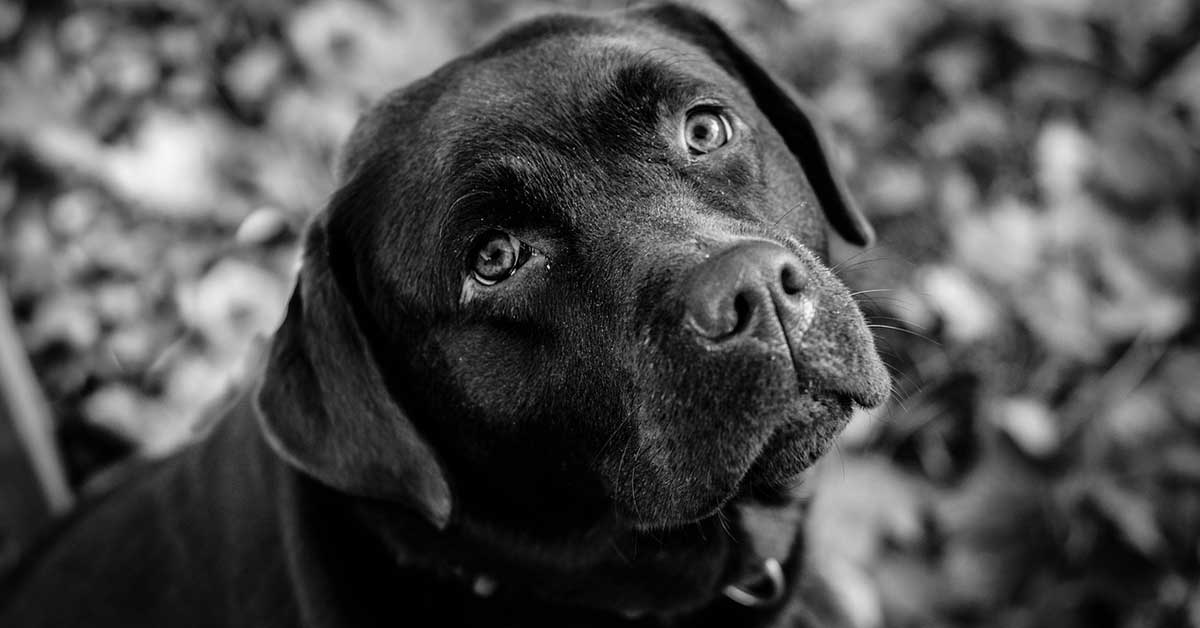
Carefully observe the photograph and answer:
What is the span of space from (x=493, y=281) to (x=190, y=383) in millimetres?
2273

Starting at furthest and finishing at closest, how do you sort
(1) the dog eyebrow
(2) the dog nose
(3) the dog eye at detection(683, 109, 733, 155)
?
(3) the dog eye at detection(683, 109, 733, 155), (1) the dog eyebrow, (2) the dog nose

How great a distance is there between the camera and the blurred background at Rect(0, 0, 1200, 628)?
283 centimetres

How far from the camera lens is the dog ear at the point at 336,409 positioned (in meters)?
1.83

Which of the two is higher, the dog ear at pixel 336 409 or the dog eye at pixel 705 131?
the dog eye at pixel 705 131

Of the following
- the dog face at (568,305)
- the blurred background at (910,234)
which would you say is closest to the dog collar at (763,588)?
the blurred background at (910,234)

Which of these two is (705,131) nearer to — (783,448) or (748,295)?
(748,295)

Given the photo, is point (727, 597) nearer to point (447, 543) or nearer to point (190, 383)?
point (447, 543)

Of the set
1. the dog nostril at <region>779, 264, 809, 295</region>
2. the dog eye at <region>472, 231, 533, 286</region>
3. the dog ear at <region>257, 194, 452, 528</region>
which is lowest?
the dog ear at <region>257, 194, 452, 528</region>

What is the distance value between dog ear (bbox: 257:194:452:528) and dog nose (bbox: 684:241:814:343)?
2.02 feet

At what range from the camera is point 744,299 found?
150cm

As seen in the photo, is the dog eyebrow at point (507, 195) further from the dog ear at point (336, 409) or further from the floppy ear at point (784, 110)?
the floppy ear at point (784, 110)

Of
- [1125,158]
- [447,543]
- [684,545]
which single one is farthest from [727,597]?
[1125,158]

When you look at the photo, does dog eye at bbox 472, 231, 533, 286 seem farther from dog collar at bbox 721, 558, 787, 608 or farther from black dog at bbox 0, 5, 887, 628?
dog collar at bbox 721, 558, 787, 608

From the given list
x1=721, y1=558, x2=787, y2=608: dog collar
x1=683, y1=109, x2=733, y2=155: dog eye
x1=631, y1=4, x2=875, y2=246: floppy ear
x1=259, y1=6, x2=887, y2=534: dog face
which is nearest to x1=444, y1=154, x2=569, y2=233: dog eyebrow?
x1=259, y1=6, x2=887, y2=534: dog face
